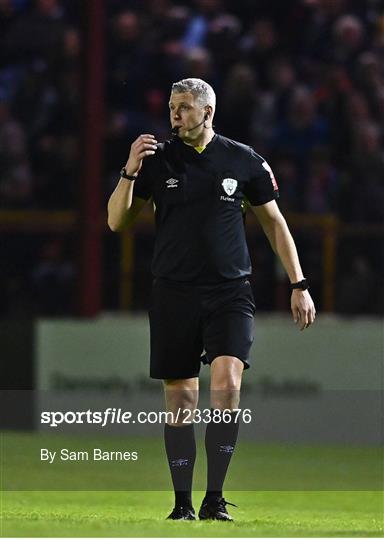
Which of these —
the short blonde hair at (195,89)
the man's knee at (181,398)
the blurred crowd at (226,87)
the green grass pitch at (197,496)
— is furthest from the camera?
the blurred crowd at (226,87)

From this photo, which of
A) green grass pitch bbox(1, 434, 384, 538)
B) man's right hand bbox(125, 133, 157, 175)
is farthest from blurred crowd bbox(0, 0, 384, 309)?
man's right hand bbox(125, 133, 157, 175)

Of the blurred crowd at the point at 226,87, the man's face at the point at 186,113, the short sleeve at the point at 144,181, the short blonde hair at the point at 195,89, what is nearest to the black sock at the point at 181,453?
the short sleeve at the point at 144,181

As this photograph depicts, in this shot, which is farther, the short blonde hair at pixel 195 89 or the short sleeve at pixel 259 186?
the short sleeve at pixel 259 186

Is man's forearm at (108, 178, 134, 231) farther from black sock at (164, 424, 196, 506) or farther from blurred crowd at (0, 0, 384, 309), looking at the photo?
blurred crowd at (0, 0, 384, 309)

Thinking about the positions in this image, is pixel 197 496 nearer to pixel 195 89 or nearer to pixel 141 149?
pixel 141 149

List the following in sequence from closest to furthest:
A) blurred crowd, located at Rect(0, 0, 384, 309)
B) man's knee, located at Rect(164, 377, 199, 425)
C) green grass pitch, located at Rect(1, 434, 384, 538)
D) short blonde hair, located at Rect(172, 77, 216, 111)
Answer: green grass pitch, located at Rect(1, 434, 384, 538) → short blonde hair, located at Rect(172, 77, 216, 111) → man's knee, located at Rect(164, 377, 199, 425) → blurred crowd, located at Rect(0, 0, 384, 309)

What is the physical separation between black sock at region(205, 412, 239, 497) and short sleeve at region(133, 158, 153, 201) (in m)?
1.05

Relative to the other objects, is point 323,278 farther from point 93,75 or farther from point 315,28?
point 315,28

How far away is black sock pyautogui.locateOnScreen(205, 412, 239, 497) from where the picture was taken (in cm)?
732

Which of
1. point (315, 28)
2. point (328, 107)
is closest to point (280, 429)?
point (328, 107)

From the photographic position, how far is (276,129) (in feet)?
50.6

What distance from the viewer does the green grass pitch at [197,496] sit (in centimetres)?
694

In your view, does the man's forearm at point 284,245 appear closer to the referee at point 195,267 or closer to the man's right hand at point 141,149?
the referee at point 195,267

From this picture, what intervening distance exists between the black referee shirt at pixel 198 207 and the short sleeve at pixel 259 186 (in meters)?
0.02
